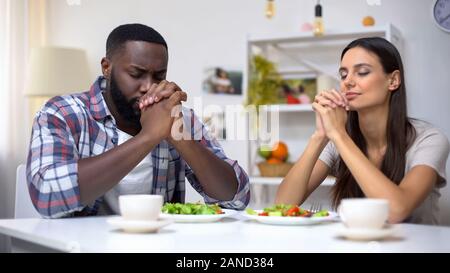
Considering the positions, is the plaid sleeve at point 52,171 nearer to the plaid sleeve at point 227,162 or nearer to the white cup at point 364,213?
the plaid sleeve at point 227,162

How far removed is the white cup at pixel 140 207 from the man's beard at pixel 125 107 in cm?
60

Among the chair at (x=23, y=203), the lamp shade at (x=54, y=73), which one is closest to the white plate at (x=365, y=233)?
the chair at (x=23, y=203)

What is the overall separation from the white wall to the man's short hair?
1.36 meters

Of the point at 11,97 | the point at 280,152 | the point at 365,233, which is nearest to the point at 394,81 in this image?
the point at 365,233

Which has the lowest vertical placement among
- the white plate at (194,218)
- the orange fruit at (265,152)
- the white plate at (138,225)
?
the orange fruit at (265,152)

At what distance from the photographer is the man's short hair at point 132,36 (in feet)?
4.92

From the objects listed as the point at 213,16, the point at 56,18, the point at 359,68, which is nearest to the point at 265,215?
the point at 359,68

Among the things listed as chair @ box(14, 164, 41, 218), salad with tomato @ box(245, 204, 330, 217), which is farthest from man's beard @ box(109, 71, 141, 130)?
salad with tomato @ box(245, 204, 330, 217)

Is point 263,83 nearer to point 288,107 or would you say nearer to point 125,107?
point 288,107

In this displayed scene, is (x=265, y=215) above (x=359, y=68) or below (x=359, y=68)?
below

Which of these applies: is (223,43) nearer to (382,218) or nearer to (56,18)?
(56,18)

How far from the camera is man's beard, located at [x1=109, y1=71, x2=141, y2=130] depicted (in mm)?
1490
